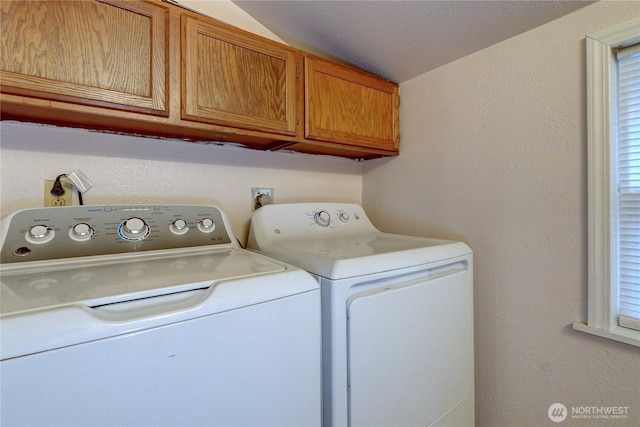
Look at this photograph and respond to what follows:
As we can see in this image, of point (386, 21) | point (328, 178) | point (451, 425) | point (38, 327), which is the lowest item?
point (451, 425)

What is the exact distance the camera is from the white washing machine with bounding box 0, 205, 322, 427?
1.56 feet

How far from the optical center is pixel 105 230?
94 centimetres

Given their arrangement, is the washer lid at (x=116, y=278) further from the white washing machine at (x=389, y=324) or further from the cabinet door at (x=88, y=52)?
the cabinet door at (x=88, y=52)

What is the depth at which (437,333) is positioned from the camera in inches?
39.9

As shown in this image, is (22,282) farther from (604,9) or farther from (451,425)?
(604,9)

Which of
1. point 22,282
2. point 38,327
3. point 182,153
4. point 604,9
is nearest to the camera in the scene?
point 38,327

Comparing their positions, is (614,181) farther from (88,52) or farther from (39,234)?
(39,234)

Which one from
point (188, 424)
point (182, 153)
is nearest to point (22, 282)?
point (188, 424)

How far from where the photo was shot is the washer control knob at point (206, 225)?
3.66 feet

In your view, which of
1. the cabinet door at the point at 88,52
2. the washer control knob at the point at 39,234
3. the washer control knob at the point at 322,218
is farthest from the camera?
the washer control knob at the point at 322,218

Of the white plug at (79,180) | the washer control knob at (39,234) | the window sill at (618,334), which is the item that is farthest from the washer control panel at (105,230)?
the window sill at (618,334)

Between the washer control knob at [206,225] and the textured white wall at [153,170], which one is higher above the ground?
the textured white wall at [153,170]

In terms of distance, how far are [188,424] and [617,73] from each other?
1569 millimetres

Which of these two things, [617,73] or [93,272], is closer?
[93,272]
